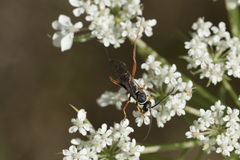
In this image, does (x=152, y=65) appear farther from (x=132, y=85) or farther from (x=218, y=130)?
(x=218, y=130)

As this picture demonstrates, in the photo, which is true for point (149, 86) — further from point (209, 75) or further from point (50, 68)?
point (50, 68)

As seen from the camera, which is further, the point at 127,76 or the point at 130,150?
the point at 127,76

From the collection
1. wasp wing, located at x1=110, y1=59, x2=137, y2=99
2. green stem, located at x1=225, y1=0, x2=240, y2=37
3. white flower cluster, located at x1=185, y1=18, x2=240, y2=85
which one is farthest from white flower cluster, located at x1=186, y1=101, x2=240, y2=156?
green stem, located at x1=225, y1=0, x2=240, y2=37

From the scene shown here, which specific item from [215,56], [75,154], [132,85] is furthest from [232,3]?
[75,154]

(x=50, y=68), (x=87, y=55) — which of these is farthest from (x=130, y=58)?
(x=50, y=68)

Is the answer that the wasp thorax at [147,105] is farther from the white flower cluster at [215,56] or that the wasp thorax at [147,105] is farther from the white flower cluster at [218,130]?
the white flower cluster at [215,56]

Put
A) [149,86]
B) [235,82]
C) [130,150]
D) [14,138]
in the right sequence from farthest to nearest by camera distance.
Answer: [14,138] < [235,82] < [149,86] < [130,150]

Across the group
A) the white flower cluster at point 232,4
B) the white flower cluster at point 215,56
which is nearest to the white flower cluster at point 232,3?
the white flower cluster at point 232,4
